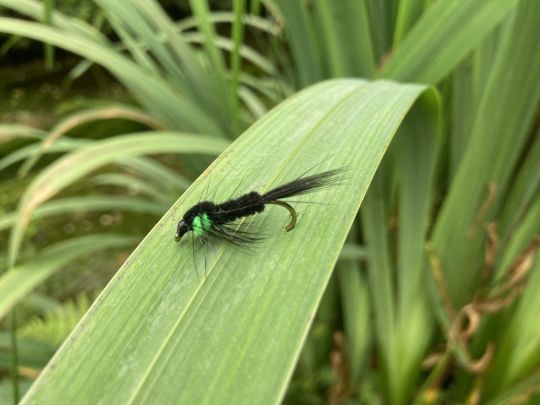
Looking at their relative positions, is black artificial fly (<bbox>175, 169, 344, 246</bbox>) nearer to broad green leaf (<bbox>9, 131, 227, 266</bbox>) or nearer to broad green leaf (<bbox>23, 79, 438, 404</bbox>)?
broad green leaf (<bbox>23, 79, 438, 404</bbox>)

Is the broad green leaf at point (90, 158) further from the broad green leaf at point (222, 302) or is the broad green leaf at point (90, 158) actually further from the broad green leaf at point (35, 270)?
the broad green leaf at point (222, 302)

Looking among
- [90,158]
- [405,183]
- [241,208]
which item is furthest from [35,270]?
[405,183]

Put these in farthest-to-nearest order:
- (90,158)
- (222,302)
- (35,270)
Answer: (35,270) → (90,158) → (222,302)

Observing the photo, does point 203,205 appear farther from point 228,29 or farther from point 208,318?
point 228,29

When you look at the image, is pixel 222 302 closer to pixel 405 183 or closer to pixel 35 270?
pixel 405 183

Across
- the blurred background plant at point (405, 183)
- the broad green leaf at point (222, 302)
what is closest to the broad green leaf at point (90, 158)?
the blurred background plant at point (405, 183)

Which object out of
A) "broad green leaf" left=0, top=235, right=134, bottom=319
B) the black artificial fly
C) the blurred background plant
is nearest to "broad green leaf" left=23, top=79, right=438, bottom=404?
the black artificial fly
